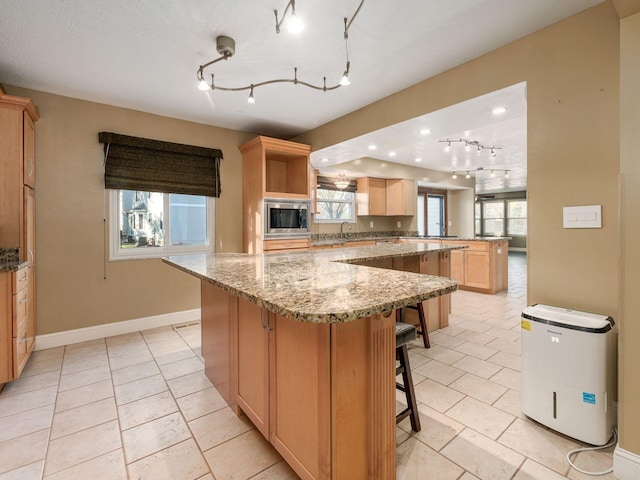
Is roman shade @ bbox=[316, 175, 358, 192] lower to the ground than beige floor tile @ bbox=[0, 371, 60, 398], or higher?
higher

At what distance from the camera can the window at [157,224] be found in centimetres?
352

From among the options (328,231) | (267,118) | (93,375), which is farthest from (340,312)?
(328,231)

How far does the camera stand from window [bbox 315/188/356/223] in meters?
6.09

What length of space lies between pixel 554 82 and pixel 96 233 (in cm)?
429

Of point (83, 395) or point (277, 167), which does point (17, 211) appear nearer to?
Answer: point (83, 395)

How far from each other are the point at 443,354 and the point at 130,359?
9.41ft

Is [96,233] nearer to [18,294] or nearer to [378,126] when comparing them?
[18,294]

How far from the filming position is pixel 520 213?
457 inches

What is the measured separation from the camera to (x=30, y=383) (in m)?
2.38

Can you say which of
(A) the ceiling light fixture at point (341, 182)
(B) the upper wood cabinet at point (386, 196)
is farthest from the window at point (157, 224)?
(B) the upper wood cabinet at point (386, 196)

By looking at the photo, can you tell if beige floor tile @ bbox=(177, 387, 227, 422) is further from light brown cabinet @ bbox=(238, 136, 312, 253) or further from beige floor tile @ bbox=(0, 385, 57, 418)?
light brown cabinet @ bbox=(238, 136, 312, 253)

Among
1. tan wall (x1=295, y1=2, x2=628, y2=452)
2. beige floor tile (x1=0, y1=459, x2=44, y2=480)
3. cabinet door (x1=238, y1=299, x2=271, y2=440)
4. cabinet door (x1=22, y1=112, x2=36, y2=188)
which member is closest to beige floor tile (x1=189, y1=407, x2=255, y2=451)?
cabinet door (x1=238, y1=299, x2=271, y2=440)

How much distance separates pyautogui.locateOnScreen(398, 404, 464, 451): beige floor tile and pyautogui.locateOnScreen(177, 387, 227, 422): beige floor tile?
1.21m

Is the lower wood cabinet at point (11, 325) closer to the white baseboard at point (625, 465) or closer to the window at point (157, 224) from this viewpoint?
the window at point (157, 224)
